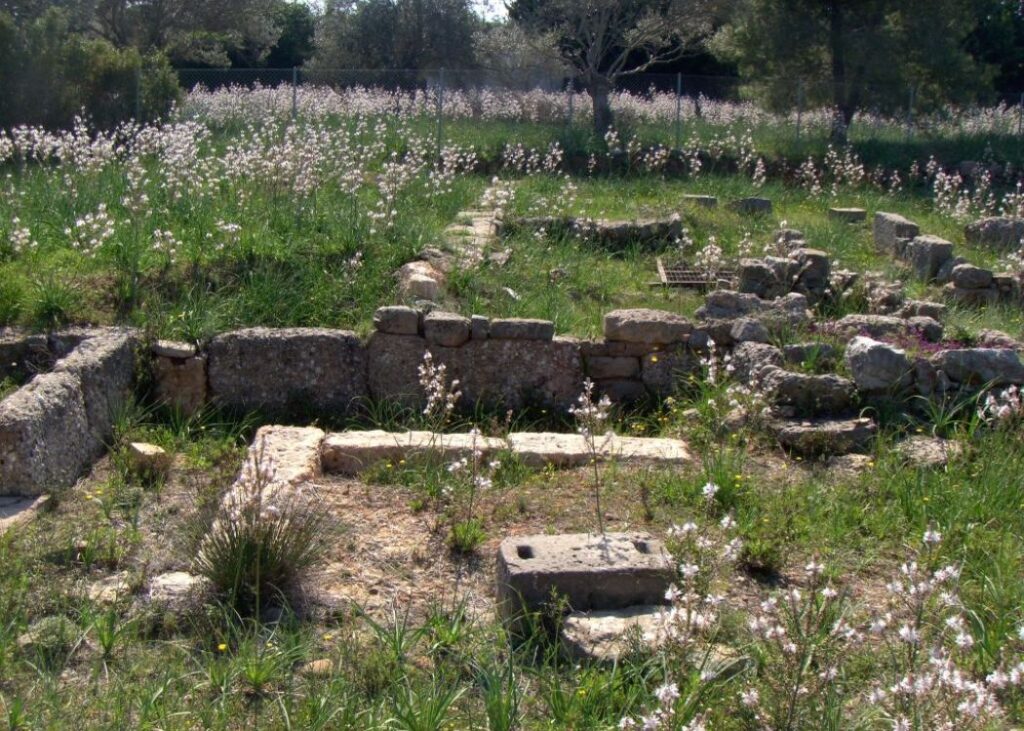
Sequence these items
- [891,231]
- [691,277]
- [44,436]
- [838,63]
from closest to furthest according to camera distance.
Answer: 1. [44,436]
2. [691,277]
3. [891,231]
4. [838,63]

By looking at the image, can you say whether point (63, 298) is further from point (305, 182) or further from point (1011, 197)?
point (1011, 197)

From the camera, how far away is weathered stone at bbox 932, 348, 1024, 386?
6840mm

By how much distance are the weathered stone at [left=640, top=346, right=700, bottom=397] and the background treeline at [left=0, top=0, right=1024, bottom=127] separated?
8960mm

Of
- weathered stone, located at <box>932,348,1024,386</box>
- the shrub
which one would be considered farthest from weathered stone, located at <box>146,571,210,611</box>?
weathered stone, located at <box>932,348,1024,386</box>

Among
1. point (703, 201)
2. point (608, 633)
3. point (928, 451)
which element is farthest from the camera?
point (703, 201)

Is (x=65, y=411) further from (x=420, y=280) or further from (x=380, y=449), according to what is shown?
(x=420, y=280)

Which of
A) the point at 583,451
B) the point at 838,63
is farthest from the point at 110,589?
the point at 838,63

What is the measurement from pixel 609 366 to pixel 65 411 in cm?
354

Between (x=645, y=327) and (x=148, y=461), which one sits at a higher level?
(x=645, y=327)

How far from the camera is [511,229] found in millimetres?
10930

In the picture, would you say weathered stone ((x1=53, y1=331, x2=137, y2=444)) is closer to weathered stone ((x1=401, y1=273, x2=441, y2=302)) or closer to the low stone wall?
the low stone wall

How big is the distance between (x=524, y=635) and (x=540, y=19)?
20185mm

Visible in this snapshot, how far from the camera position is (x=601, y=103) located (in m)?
19.3

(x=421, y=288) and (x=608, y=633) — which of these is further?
(x=421, y=288)
